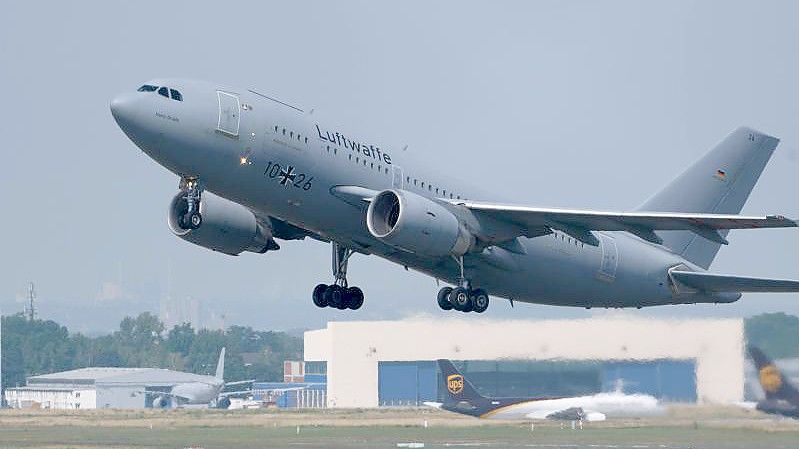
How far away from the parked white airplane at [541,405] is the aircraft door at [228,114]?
21.3 meters

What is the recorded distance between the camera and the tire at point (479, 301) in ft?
118

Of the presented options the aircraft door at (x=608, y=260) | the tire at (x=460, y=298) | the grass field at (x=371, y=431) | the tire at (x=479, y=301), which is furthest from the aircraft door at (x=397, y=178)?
the grass field at (x=371, y=431)

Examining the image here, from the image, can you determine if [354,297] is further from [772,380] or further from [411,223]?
[772,380]

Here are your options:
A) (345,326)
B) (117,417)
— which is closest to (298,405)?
(117,417)

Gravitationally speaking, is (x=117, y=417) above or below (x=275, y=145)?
below

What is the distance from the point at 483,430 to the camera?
57.1m

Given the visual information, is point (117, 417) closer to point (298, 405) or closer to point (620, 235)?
point (298, 405)

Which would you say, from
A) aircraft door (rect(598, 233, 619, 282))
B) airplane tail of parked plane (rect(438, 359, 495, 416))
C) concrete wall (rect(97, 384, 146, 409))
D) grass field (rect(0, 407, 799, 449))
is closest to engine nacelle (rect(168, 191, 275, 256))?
aircraft door (rect(598, 233, 619, 282))

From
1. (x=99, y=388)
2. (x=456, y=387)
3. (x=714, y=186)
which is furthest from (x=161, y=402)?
(x=714, y=186)

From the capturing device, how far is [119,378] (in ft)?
299

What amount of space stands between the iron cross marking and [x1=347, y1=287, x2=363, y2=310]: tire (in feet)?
20.7

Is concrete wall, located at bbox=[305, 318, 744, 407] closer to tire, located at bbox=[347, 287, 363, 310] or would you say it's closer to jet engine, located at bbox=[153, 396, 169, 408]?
tire, located at bbox=[347, 287, 363, 310]

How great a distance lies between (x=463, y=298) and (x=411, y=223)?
3482 millimetres

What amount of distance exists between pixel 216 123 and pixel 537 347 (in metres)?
18.7
